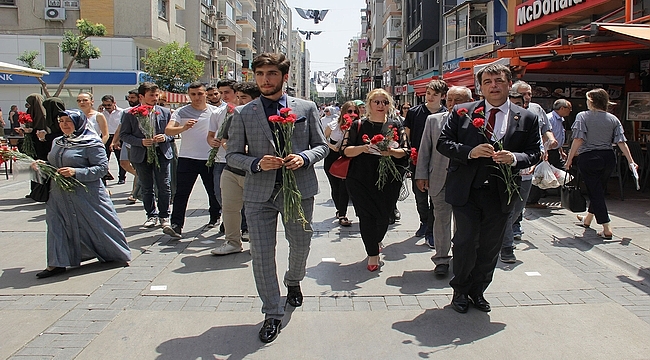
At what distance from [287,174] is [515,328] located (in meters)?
2.02

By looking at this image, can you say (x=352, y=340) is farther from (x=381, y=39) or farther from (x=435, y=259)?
(x=381, y=39)

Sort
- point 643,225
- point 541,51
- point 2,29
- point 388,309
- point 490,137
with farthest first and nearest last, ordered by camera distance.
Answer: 1. point 2,29
2. point 541,51
3. point 643,225
4. point 388,309
5. point 490,137

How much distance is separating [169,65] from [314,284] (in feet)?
97.4

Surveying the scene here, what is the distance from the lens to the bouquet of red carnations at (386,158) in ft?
17.8

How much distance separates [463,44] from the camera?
3014 centimetres

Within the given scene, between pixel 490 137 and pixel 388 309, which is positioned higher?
pixel 490 137

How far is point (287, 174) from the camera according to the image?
3973 millimetres

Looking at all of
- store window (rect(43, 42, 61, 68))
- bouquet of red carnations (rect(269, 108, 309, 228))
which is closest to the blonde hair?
bouquet of red carnations (rect(269, 108, 309, 228))

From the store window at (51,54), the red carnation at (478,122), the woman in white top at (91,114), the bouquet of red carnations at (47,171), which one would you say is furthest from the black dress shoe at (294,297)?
the store window at (51,54)

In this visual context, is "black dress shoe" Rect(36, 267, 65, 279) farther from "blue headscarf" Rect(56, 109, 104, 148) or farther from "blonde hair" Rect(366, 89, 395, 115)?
"blonde hair" Rect(366, 89, 395, 115)

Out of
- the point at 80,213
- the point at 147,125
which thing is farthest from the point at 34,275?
the point at 147,125

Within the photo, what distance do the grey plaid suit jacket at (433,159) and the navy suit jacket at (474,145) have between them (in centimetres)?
101

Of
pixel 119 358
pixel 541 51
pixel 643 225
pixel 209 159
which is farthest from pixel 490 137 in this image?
pixel 541 51

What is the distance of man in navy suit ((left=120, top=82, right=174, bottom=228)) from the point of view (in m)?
7.47
